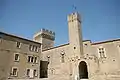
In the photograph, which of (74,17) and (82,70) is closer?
(82,70)

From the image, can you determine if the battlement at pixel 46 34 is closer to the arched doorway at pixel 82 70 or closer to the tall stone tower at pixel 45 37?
the tall stone tower at pixel 45 37

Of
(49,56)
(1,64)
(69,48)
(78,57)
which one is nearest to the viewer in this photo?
(1,64)

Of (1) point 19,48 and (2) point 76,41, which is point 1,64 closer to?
(1) point 19,48

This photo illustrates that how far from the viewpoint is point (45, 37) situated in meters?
48.2

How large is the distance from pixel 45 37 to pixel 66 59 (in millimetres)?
15039

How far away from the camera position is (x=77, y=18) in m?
36.7

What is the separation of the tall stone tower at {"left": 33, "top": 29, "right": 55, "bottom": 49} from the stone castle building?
7437 millimetres

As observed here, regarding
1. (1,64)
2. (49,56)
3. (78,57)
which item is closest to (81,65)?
(78,57)

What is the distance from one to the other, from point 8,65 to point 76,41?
16.8 metres

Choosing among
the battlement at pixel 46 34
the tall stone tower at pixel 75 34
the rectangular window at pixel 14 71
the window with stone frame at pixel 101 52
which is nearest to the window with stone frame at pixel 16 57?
the rectangular window at pixel 14 71

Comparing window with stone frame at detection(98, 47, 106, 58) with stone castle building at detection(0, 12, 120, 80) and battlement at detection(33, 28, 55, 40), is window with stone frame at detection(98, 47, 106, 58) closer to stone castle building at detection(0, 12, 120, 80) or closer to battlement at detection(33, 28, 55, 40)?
stone castle building at detection(0, 12, 120, 80)

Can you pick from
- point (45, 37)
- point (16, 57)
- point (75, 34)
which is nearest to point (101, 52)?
point (75, 34)

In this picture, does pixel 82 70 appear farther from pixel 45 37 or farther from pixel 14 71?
pixel 45 37

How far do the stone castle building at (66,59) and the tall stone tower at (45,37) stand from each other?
7437 millimetres
